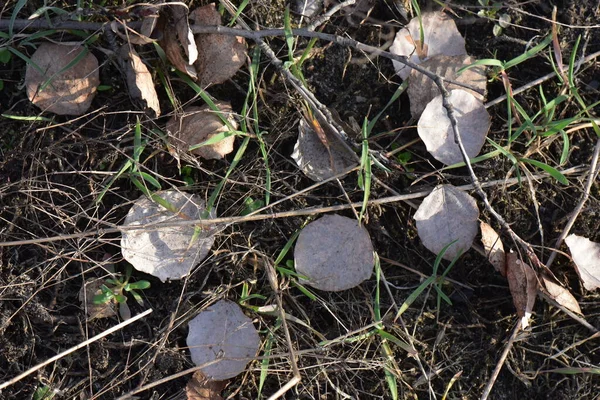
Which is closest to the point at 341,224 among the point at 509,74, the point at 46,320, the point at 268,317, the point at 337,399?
the point at 268,317

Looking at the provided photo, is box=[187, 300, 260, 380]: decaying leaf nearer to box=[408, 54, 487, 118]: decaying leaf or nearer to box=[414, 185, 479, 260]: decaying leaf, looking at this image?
box=[414, 185, 479, 260]: decaying leaf

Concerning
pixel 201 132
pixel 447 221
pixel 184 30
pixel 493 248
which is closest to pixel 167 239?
pixel 201 132

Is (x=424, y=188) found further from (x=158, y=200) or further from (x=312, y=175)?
(x=158, y=200)

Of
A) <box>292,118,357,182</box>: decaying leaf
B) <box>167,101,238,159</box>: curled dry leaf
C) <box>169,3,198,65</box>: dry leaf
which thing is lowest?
<box>292,118,357,182</box>: decaying leaf

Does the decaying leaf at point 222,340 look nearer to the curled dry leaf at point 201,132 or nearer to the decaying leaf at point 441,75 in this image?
the curled dry leaf at point 201,132

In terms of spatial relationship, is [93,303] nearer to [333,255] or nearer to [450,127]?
[333,255]

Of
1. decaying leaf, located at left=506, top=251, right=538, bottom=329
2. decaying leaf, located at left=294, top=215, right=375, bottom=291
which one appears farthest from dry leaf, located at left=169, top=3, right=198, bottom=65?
decaying leaf, located at left=506, top=251, right=538, bottom=329
